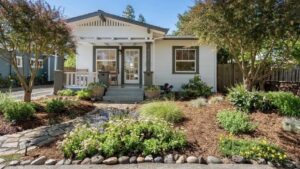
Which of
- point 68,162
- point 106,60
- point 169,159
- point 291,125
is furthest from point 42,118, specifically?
point 106,60

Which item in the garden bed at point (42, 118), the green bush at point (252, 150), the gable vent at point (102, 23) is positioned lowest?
the green bush at point (252, 150)

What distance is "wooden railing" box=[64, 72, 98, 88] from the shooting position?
16188 mm

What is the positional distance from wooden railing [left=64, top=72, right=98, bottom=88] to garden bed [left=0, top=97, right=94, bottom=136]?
4.16 meters

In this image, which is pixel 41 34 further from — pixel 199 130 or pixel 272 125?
pixel 272 125

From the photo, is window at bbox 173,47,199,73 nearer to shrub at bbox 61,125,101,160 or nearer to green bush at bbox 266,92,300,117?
green bush at bbox 266,92,300,117

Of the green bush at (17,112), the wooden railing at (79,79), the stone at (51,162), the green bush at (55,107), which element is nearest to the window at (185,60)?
the wooden railing at (79,79)

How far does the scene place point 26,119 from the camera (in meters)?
9.11

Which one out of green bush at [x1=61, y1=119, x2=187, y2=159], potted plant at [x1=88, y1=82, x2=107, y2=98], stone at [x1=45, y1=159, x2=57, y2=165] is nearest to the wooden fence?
potted plant at [x1=88, y1=82, x2=107, y2=98]

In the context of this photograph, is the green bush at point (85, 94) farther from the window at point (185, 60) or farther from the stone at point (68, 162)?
the stone at point (68, 162)

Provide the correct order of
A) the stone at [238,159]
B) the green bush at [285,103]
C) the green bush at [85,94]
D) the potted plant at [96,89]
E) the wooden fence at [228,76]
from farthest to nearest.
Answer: the wooden fence at [228,76], the potted plant at [96,89], the green bush at [85,94], the green bush at [285,103], the stone at [238,159]

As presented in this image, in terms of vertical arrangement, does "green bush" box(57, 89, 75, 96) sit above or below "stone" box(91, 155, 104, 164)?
above

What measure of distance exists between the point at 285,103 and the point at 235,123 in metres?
2.45

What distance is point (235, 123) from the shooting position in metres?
7.90

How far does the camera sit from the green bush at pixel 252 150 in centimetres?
641
